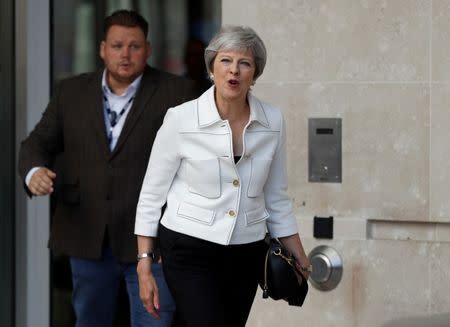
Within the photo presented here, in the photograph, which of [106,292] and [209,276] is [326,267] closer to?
[106,292]

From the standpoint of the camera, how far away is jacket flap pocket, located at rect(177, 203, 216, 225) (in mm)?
4695

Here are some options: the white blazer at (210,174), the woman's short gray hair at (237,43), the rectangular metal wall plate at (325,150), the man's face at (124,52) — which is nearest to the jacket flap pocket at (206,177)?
the white blazer at (210,174)

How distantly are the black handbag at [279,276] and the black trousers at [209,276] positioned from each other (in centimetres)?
5

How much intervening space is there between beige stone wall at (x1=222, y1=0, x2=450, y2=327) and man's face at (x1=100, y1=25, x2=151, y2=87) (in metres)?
0.91

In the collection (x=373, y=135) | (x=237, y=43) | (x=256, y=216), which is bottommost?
(x=256, y=216)

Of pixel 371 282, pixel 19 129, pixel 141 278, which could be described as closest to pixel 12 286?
pixel 19 129

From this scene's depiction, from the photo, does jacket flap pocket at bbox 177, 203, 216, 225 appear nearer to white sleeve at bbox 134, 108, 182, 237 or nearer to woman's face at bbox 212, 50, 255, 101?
white sleeve at bbox 134, 108, 182, 237

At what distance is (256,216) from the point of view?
15.8ft

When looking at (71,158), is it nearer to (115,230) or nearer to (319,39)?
(115,230)

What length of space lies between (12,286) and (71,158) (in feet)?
6.32

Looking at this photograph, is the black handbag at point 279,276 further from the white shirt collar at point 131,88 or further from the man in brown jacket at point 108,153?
the white shirt collar at point 131,88

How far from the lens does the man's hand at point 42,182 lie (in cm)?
555

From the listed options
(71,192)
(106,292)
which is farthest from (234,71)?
(106,292)

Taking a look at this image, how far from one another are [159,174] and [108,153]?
1.21 metres
